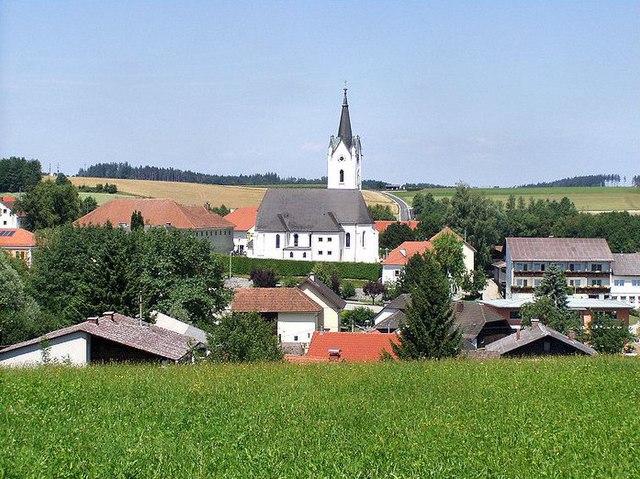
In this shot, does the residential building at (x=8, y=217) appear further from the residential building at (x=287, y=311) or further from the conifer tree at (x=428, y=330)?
the conifer tree at (x=428, y=330)

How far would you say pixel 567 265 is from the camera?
6819 cm

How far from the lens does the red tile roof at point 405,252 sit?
2844 inches

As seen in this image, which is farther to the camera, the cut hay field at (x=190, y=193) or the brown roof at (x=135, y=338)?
the cut hay field at (x=190, y=193)

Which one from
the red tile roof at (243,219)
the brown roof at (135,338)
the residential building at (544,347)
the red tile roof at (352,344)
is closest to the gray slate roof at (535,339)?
the residential building at (544,347)

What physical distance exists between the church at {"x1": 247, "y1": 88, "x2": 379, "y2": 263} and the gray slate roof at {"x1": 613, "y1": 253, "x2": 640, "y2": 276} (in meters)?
23.7

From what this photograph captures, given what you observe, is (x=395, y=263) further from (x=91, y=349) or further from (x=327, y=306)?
(x=91, y=349)

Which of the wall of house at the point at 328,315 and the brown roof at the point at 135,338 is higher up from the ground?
the brown roof at the point at 135,338

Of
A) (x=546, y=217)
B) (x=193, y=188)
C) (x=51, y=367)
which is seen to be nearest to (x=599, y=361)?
(x=51, y=367)

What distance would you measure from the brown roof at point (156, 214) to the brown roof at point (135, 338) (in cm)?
6794

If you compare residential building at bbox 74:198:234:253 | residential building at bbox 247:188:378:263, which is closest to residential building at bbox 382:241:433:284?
residential building at bbox 247:188:378:263

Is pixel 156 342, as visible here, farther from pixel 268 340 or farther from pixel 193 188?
pixel 193 188

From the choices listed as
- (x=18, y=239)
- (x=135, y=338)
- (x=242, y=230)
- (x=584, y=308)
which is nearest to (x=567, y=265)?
(x=584, y=308)

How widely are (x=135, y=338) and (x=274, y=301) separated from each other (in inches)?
897

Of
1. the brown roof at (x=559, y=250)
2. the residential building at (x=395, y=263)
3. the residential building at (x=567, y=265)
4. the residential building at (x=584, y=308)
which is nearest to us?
the residential building at (x=584, y=308)
